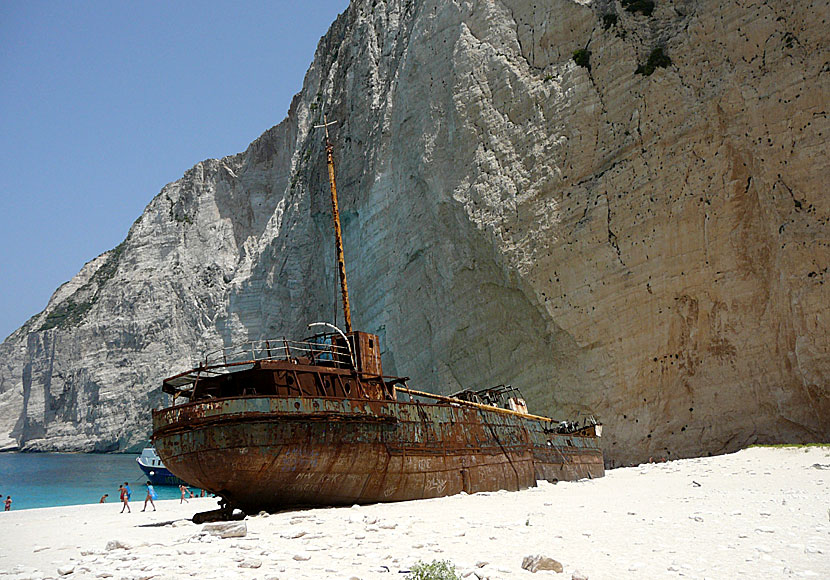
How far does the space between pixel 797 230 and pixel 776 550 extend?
22.5m

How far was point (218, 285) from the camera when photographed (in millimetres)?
76312

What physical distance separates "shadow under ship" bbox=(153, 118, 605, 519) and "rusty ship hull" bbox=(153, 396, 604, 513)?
2 cm

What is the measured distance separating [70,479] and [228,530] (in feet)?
165

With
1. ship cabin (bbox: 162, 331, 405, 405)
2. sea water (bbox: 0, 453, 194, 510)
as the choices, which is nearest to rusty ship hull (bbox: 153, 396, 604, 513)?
ship cabin (bbox: 162, 331, 405, 405)

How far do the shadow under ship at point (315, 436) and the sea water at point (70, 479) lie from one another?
2083cm

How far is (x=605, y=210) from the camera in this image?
30094 mm

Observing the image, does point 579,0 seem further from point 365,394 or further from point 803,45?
point 365,394

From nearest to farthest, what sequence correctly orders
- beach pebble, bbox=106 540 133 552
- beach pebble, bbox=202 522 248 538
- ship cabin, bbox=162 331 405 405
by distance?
1. beach pebble, bbox=106 540 133 552
2. beach pebble, bbox=202 522 248 538
3. ship cabin, bbox=162 331 405 405

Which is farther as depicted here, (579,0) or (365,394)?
(579,0)

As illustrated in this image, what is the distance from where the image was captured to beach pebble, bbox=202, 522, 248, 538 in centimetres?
993

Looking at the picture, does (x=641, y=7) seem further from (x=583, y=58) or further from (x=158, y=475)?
(x=158, y=475)

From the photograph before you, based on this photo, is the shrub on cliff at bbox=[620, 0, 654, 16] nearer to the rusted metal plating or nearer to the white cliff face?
the white cliff face

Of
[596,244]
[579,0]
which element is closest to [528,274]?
[596,244]

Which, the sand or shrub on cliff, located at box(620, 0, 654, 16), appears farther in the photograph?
shrub on cliff, located at box(620, 0, 654, 16)
